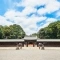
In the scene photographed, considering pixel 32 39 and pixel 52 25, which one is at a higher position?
pixel 52 25

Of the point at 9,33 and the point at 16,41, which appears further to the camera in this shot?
the point at 9,33

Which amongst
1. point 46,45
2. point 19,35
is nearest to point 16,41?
point 46,45

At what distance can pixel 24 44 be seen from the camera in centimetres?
5369

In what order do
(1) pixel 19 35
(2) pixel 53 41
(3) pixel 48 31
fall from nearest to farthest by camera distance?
(2) pixel 53 41
(3) pixel 48 31
(1) pixel 19 35

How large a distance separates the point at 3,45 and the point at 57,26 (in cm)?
2466

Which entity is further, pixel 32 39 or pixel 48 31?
pixel 48 31

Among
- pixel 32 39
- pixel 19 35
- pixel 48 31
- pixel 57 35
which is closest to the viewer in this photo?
pixel 32 39

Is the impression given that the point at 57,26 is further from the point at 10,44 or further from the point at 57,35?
the point at 10,44

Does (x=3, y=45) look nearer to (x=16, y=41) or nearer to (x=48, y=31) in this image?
(x=16, y=41)

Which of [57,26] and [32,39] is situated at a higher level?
[57,26]

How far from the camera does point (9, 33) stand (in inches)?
3046

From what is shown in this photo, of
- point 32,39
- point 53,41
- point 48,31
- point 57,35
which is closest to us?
point 53,41

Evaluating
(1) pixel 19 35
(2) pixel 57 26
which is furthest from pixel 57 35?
(1) pixel 19 35

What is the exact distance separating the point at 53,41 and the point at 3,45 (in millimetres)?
14606
